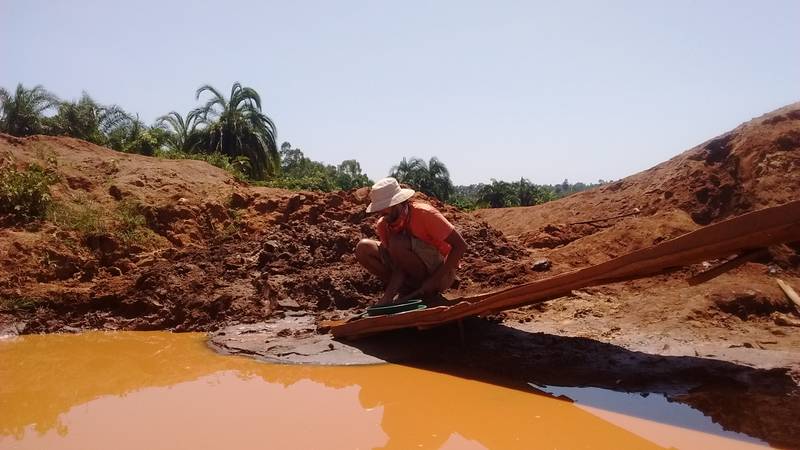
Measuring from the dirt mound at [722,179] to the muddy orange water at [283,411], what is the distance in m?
5.14

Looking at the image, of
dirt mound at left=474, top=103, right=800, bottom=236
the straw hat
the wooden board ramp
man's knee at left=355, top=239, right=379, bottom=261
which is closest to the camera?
the wooden board ramp

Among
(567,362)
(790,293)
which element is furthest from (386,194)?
(790,293)

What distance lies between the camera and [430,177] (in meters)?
30.8

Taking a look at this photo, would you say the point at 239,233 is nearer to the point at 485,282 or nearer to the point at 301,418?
the point at 485,282

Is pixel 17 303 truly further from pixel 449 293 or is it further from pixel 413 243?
pixel 449 293

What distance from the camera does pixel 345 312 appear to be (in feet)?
18.6

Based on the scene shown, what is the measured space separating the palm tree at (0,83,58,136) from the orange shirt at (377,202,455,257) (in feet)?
64.2

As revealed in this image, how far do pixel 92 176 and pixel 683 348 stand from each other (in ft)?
25.4

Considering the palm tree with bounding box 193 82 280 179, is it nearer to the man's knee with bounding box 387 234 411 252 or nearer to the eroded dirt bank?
the eroded dirt bank

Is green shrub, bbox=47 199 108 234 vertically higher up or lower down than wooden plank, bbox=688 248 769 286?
higher up

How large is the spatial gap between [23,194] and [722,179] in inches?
352

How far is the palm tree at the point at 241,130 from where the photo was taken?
2030 centimetres

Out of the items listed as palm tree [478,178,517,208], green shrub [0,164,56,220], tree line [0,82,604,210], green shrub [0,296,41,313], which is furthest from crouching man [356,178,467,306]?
palm tree [478,178,517,208]

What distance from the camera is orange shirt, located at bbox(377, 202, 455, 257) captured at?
170 inches
